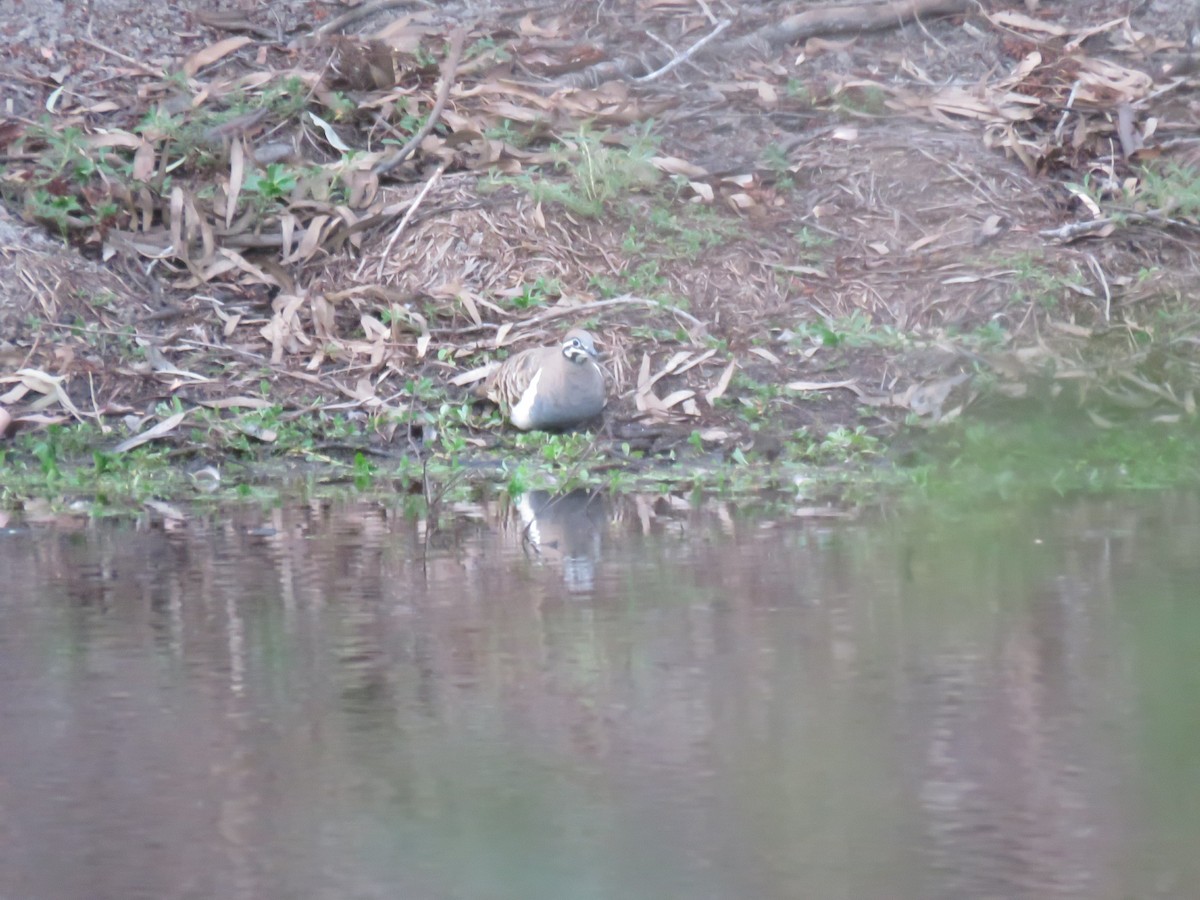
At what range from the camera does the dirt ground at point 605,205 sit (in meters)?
9.53

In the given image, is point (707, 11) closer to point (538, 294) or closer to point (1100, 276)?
point (538, 294)

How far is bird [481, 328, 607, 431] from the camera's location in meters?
8.70

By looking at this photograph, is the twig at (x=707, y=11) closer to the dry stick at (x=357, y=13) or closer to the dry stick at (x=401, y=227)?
the dry stick at (x=357, y=13)

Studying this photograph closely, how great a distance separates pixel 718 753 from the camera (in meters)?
3.58

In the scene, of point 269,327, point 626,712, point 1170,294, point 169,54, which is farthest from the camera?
point 169,54

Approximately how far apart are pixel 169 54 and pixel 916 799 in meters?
10.6

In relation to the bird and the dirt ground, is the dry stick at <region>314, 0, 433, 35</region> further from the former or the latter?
the bird

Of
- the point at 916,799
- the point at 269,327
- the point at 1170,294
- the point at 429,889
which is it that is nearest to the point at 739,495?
the point at 1170,294

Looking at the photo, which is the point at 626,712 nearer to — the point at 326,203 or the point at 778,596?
the point at 778,596

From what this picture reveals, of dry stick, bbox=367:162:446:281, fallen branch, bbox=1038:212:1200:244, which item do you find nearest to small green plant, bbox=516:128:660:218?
dry stick, bbox=367:162:446:281

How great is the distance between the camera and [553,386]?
342 inches

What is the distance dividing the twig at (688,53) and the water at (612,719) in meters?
6.85

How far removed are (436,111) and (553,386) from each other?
135 inches

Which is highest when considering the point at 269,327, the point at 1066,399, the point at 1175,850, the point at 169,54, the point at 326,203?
the point at 169,54
